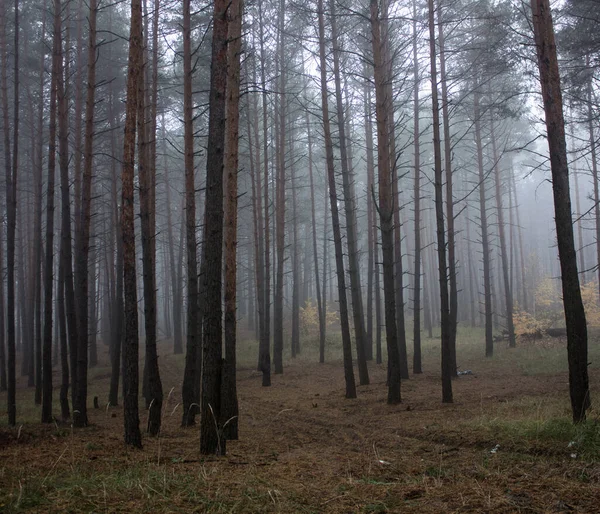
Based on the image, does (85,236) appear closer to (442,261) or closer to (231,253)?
(231,253)

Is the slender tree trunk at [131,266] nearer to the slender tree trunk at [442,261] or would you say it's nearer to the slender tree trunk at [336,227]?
the slender tree trunk at [336,227]

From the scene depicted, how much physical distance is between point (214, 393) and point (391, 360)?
19.8ft

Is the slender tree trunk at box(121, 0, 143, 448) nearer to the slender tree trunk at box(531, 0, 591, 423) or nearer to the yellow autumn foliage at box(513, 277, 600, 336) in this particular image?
the slender tree trunk at box(531, 0, 591, 423)

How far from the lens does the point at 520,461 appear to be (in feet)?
19.6

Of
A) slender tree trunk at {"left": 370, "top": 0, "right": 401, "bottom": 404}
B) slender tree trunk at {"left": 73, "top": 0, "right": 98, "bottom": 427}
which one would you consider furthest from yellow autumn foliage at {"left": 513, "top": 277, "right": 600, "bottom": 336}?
slender tree trunk at {"left": 73, "top": 0, "right": 98, "bottom": 427}

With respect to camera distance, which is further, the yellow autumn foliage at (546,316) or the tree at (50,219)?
the yellow autumn foliage at (546,316)

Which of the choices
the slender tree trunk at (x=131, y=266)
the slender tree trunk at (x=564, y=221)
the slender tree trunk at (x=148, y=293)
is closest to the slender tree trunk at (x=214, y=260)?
the slender tree trunk at (x=131, y=266)

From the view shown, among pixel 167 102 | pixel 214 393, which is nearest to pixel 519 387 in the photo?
pixel 214 393

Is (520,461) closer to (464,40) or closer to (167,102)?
(464,40)

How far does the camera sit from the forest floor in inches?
169

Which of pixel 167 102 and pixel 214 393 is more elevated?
pixel 167 102

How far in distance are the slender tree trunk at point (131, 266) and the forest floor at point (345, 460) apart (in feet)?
1.48

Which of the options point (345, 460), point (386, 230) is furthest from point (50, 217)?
point (345, 460)

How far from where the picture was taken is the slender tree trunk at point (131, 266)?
8180mm
